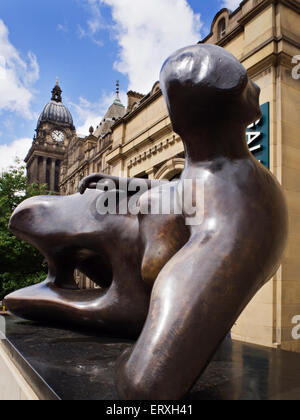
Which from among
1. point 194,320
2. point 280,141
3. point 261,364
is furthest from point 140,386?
point 280,141

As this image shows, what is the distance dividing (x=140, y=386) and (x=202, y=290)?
484mm

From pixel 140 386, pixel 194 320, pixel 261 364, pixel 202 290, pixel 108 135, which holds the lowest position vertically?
pixel 261 364

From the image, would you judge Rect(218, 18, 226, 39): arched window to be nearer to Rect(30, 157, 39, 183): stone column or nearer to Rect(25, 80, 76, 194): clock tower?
Rect(25, 80, 76, 194): clock tower

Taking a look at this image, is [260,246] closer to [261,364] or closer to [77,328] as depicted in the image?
[261,364]

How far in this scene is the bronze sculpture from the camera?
63.5 inches

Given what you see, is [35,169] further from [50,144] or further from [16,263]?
[16,263]

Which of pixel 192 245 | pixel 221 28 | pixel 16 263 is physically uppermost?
pixel 221 28

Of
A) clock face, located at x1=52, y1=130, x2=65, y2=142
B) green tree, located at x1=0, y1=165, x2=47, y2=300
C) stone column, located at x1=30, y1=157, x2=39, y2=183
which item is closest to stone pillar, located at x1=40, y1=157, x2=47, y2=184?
stone column, located at x1=30, y1=157, x2=39, y2=183

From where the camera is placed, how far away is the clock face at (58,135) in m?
61.4

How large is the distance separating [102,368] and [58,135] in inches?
2475

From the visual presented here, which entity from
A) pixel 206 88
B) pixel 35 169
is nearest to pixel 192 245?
pixel 206 88

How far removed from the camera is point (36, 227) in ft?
12.0

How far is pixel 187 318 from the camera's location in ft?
5.33

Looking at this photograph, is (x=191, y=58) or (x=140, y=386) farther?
(x=191, y=58)
